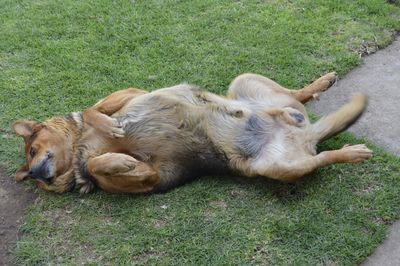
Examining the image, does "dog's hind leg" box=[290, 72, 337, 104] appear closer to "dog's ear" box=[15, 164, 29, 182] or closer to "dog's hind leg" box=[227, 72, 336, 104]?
"dog's hind leg" box=[227, 72, 336, 104]

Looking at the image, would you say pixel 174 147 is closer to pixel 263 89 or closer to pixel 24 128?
pixel 263 89

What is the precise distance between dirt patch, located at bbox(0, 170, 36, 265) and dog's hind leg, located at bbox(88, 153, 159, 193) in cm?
73

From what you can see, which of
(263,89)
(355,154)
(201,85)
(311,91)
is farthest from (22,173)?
(355,154)

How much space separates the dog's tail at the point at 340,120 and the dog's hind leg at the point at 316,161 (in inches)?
9.5

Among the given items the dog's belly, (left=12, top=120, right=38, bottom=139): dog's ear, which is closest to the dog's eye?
(left=12, top=120, right=38, bottom=139): dog's ear

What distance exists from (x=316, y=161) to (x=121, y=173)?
166 cm

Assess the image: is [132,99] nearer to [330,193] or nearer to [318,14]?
[330,193]

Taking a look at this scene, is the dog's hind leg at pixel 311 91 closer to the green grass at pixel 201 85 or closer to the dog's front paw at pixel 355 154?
the green grass at pixel 201 85

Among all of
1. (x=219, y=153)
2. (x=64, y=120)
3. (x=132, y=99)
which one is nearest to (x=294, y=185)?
(x=219, y=153)

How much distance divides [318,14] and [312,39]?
60cm

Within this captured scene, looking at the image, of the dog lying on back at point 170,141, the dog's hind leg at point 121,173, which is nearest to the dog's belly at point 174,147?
the dog lying on back at point 170,141

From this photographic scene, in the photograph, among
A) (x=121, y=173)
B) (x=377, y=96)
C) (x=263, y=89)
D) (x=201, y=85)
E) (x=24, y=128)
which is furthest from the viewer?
(x=201, y=85)

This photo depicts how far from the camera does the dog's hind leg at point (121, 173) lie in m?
4.74

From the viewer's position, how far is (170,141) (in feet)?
16.6
